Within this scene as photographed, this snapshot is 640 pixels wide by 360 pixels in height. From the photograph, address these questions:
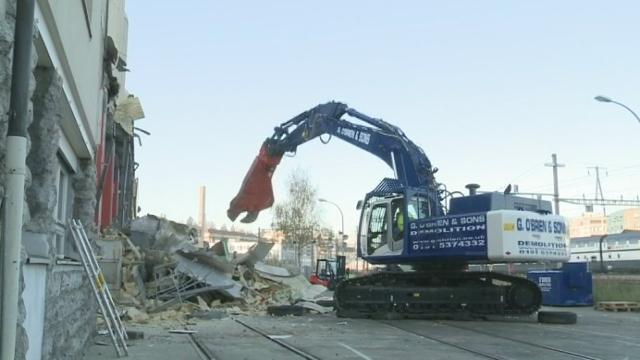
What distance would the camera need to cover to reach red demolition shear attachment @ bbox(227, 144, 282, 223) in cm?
1961

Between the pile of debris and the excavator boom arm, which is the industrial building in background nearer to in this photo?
the pile of debris

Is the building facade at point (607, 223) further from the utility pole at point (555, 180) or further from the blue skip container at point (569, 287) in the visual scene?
the blue skip container at point (569, 287)

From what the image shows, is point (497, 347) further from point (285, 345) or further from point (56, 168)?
point (56, 168)

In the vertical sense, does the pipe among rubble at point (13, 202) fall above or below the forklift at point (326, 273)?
above

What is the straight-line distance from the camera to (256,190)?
19672 mm

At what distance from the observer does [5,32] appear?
3861 mm

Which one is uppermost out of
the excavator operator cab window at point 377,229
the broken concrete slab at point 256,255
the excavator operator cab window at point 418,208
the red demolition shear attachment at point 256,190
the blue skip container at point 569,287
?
the red demolition shear attachment at point 256,190

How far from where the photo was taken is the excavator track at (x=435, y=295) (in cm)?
1706

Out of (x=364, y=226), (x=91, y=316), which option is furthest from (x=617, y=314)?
(x=91, y=316)

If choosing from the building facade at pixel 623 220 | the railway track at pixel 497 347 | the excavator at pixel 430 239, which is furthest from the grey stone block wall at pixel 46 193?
the building facade at pixel 623 220

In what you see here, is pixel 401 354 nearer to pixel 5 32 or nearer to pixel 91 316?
pixel 91 316

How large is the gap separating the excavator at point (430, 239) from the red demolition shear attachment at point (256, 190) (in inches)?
70.7

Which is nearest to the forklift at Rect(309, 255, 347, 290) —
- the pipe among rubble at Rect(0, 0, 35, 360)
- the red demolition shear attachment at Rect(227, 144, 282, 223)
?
the red demolition shear attachment at Rect(227, 144, 282, 223)

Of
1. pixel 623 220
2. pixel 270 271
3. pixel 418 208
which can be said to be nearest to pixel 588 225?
pixel 623 220
